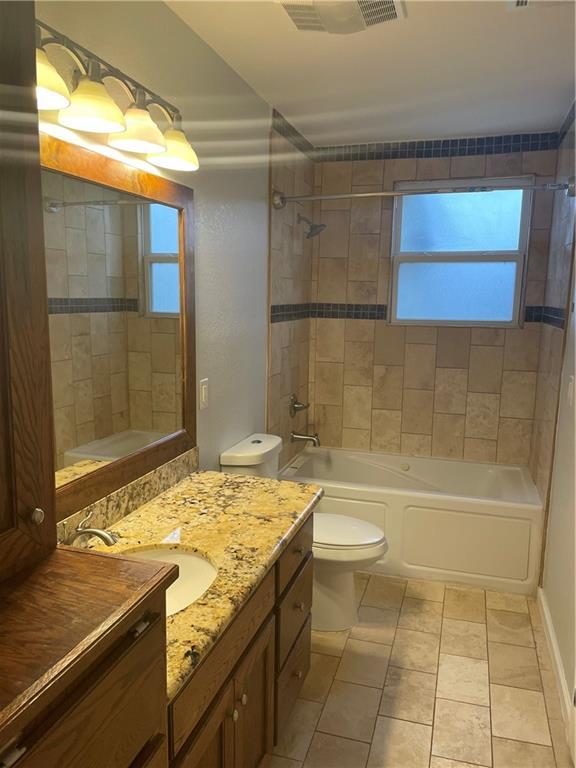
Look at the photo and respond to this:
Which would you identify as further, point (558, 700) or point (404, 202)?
point (404, 202)

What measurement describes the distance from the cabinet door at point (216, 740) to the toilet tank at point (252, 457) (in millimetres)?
1172

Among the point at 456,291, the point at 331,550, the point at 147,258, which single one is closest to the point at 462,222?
the point at 456,291

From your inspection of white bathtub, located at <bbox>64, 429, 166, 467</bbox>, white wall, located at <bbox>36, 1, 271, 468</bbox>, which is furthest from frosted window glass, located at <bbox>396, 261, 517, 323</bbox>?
white bathtub, located at <bbox>64, 429, 166, 467</bbox>

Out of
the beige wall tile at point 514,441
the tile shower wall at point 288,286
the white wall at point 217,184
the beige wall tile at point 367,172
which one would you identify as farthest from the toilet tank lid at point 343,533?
the beige wall tile at point 367,172

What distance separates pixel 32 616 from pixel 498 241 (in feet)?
11.4

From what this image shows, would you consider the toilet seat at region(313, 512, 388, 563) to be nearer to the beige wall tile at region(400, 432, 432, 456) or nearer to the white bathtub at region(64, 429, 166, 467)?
the white bathtub at region(64, 429, 166, 467)

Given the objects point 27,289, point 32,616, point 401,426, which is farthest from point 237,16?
point 401,426

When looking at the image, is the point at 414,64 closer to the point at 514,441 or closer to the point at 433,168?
the point at 433,168

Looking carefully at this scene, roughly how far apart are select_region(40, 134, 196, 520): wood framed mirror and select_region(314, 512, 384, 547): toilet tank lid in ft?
2.72

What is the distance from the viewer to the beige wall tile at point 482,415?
3.65 m

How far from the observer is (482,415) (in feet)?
12.1

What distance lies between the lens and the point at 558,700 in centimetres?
216

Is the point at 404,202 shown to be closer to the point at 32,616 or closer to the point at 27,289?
the point at 27,289

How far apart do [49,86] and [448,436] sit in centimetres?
317
